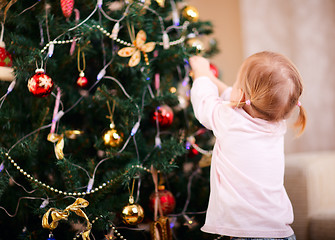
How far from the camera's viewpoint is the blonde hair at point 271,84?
937 millimetres

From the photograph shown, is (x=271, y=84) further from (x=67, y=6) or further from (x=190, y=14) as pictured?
(x=67, y=6)

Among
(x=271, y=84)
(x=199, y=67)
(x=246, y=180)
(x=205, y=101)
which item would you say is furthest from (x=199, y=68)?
(x=246, y=180)

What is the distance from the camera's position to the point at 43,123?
42.3 inches

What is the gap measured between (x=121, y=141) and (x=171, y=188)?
1.12 feet

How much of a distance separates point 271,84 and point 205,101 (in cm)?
19

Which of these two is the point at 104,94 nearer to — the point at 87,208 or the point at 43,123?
the point at 43,123

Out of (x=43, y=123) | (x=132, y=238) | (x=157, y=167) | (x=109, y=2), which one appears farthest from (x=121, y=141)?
(x=109, y=2)

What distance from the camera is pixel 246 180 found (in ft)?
3.15

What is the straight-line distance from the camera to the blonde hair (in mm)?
937

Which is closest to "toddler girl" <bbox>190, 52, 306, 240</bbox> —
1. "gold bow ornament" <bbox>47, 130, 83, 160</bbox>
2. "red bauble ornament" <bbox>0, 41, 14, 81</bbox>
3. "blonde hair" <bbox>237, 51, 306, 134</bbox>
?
"blonde hair" <bbox>237, 51, 306, 134</bbox>

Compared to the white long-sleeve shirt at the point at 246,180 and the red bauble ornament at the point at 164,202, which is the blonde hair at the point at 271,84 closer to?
the white long-sleeve shirt at the point at 246,180

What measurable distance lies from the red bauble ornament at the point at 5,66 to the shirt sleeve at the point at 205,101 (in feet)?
1.66

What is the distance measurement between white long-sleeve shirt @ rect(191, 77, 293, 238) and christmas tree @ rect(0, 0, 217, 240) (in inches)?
5.9

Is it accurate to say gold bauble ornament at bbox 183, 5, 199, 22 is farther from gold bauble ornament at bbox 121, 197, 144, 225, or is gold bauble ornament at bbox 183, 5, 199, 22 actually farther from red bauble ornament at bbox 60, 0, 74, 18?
gold bauble ornament at bbox 121, 197, 144, 225
